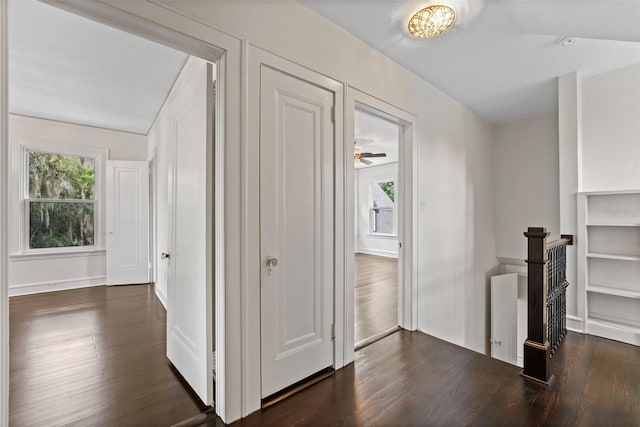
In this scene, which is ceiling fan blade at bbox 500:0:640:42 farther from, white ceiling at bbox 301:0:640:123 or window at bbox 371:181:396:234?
window at bbox 371:181:396:234

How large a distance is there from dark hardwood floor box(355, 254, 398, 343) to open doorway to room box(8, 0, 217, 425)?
172 cm

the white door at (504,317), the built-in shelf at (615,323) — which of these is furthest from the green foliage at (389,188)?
the built-in shelf at (615,323)

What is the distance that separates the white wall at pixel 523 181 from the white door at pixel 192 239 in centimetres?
448

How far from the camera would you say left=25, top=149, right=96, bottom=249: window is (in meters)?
4.39

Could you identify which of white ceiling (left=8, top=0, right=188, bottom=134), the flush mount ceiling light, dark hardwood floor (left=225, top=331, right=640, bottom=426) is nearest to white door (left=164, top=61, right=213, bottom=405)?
dark hardwood floor (left=225, top=331, right=640, bottom=426)

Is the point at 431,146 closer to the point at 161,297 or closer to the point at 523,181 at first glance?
the point at 523,181

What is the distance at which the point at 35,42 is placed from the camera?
240 cm

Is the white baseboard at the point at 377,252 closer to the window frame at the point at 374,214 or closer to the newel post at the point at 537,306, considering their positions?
the window frame at the point at 374,214

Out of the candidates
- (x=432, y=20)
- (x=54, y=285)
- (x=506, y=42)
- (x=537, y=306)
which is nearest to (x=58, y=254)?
(x=54, y=285)

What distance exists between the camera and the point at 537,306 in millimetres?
2150

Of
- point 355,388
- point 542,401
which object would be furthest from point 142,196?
point 542,401

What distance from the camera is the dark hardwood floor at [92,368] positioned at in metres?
1.76

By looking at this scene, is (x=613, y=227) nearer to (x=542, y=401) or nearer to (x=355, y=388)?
(x=542, y=401)

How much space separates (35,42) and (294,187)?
258 centimetres
